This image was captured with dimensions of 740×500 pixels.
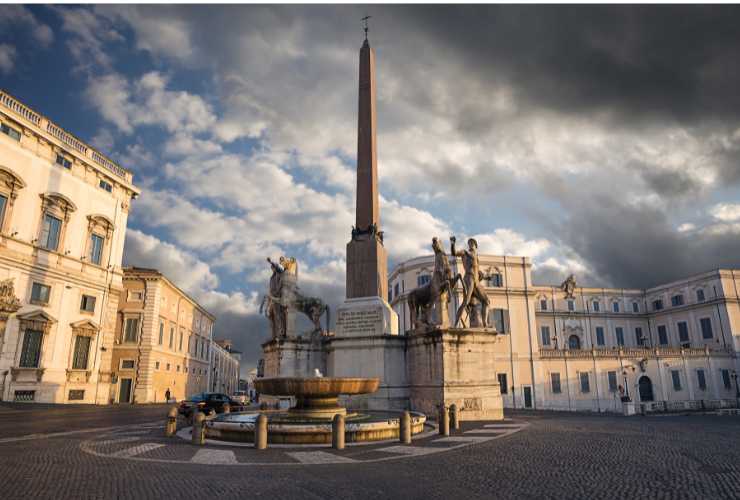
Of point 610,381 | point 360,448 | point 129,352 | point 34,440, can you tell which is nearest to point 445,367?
point 360,448

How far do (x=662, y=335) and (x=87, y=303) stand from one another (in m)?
60.3

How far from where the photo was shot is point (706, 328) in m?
50.3

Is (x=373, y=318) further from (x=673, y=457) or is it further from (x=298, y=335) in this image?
(x=673, y=457)

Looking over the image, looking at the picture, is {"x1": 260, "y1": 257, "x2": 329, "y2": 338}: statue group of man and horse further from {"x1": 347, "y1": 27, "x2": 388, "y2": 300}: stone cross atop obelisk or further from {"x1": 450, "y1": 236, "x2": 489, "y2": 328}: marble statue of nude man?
{"x1": 450, "y1": 236, "x2": 489, "y2": 328}: marble statue of nude man

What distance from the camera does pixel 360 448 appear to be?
8.80 meters

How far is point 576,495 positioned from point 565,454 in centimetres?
310

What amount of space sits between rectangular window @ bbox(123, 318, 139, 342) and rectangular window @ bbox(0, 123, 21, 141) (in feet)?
54.6

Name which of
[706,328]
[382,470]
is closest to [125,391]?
[382,470]

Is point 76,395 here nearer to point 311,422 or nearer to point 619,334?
point 311,422

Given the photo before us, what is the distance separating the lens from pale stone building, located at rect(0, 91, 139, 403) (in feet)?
84.1

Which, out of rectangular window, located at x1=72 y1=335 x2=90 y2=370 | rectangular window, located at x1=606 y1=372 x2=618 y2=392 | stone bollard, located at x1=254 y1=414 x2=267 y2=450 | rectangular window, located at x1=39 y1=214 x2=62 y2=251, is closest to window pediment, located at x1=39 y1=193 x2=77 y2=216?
rectangular window, located at x1=39 y1=214 x2=62 y2=251

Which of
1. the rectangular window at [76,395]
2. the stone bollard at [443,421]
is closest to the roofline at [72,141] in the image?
the rectangular window at [76,395]

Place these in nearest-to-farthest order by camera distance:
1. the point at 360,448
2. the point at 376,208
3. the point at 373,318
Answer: the point at 360,448
the point at 373,318
the point at 376,208

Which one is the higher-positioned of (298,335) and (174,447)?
(298,335)
